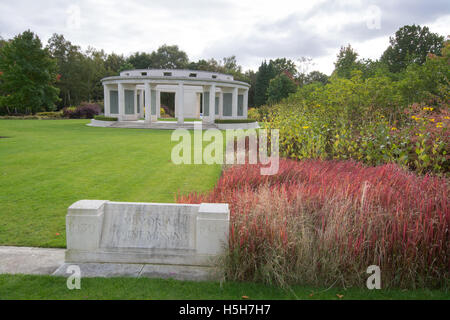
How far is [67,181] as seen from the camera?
7.42 meters

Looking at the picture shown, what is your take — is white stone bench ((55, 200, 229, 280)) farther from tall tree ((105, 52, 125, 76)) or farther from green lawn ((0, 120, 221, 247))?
tall tree ((105, 52, 125, 76))

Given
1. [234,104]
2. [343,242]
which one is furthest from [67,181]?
[234,104]

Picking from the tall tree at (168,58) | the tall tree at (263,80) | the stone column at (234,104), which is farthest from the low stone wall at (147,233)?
the tall tree at (168,58)

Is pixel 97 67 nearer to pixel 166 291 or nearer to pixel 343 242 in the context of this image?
pixel 166 291

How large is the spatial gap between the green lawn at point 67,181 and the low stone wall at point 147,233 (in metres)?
0.85

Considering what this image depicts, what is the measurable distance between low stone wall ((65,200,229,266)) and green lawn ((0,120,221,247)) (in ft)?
2.79

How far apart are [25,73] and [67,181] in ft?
112

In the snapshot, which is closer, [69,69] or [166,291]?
[166,291]

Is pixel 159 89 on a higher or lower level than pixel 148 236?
higher

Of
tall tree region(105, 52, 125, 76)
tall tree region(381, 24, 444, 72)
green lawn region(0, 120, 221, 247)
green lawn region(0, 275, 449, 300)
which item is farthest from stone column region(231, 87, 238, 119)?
tall tree region(105, 52, 125, 76)

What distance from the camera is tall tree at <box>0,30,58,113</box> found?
1305 inches

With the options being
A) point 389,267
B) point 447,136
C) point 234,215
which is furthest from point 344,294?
point 447,136

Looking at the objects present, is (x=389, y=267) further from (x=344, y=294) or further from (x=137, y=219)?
(x=137, y=219)

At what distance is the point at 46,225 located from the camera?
15.9ft
